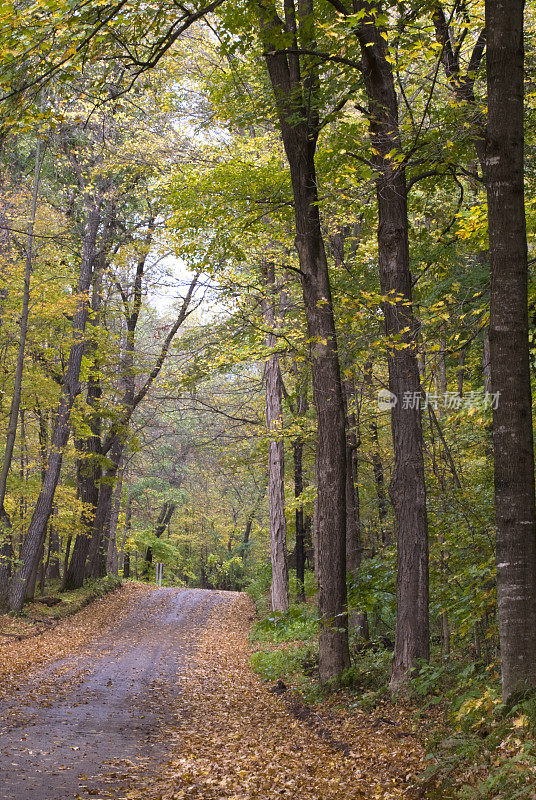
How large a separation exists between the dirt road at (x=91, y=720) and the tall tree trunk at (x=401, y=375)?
301cm

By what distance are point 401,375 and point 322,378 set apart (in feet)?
5.43

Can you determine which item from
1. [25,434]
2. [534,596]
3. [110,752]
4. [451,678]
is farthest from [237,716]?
[25,434]

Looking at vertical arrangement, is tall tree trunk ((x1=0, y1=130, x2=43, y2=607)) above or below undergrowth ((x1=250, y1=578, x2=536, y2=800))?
above

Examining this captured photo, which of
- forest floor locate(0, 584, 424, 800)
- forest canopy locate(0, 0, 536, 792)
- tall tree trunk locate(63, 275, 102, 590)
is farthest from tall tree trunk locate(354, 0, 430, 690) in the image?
tall tree trunk locate(63, 275, 102, 590)

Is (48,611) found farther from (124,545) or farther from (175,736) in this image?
(124,545)

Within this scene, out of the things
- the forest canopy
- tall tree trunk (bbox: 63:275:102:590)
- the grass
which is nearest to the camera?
the forest canopy

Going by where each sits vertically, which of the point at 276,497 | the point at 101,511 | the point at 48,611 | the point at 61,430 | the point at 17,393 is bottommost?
the point at 48,611

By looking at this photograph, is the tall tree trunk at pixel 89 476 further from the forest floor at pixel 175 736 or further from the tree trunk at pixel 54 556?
the forest floor at pixel 175 736

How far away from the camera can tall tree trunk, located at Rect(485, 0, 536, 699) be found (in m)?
4.55

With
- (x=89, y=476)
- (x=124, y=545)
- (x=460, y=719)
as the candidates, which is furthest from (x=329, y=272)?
(x=124, y=545)

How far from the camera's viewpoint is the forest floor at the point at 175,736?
16.8 ft

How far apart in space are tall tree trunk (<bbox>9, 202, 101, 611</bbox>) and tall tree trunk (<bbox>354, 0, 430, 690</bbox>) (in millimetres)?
11391

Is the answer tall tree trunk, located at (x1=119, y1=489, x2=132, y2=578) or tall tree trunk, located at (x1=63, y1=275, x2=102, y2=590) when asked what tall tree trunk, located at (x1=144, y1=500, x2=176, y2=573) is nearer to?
tall tree trunk, located at (x1=119, y1=489, x2=132, y2=578)

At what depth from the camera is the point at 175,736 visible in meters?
7.04
